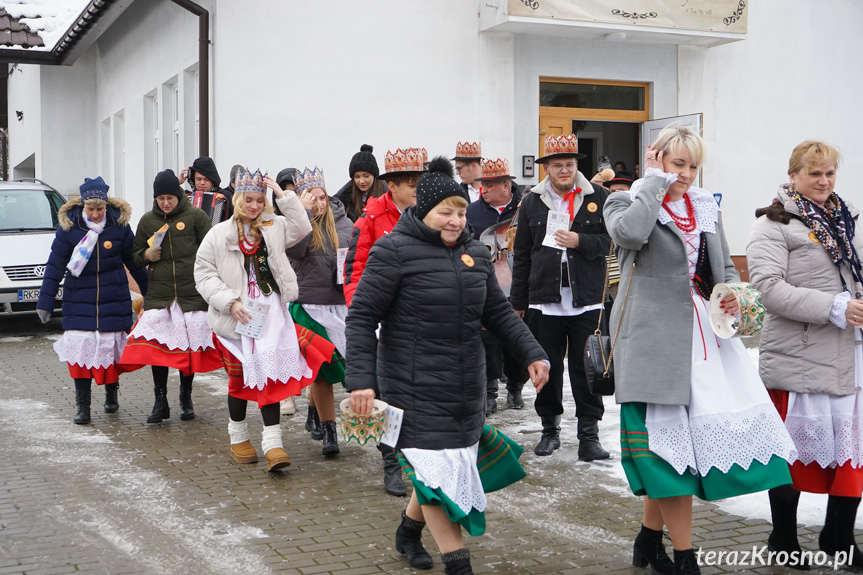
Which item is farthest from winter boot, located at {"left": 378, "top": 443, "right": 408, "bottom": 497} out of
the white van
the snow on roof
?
the snow on roof

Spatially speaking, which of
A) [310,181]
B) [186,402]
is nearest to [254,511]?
[310,181]

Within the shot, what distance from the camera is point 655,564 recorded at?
463 centimetres

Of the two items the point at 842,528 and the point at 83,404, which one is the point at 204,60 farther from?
the point at 842,528

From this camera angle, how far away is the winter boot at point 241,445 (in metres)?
6.93

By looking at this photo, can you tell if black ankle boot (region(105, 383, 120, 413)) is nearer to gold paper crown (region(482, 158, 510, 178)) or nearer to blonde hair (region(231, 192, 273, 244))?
blonde hair (region(231, 192, 273, 244))

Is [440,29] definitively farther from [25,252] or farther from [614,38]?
[25,252]

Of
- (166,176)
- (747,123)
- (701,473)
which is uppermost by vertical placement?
(747,123)

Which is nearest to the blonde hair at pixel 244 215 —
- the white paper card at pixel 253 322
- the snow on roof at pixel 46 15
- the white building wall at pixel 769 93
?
the white paper card at pixel 253 322

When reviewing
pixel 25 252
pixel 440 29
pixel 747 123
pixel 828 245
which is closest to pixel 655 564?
pixel 828 245

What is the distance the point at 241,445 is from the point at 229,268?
47.7 inches

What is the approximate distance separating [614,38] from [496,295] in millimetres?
11123

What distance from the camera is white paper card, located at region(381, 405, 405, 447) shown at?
447cm

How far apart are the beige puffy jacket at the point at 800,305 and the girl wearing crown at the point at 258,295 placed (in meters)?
3.13

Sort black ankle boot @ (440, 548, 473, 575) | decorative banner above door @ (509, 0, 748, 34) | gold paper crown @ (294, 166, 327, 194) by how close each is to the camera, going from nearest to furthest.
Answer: black ankle boot @ (440, 548, 473, 575) < gold paper crown @ (294, 166, 327, 194) < decorative banner above door @ (509, 0, 748, 34)
